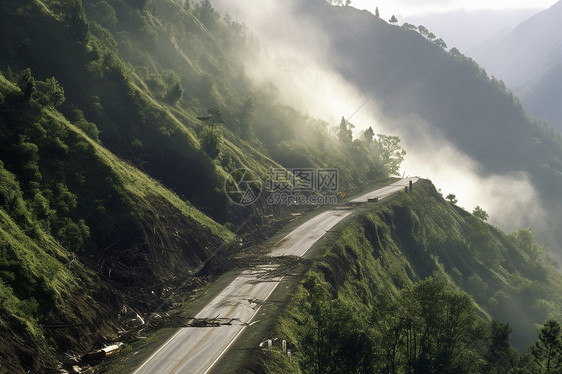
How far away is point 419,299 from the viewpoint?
4928 cm

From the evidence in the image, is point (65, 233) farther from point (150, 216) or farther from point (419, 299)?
point (419, 299)

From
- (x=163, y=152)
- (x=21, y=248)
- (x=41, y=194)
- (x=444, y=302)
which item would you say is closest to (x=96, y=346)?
(x=21, y=248)

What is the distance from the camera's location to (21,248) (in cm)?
3597

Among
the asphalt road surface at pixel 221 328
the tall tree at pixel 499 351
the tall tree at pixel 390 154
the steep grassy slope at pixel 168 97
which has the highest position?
the tall tree at pixel 390 154

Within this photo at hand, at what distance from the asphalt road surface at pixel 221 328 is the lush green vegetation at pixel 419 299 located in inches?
166

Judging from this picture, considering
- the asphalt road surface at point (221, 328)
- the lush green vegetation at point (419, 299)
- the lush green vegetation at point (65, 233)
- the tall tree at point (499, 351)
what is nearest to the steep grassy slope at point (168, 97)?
the lush green vegetation at point (65, 233)

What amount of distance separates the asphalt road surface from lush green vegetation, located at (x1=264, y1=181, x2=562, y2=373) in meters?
4.22

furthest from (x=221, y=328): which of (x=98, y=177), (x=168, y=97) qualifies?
(x=168, y=97)

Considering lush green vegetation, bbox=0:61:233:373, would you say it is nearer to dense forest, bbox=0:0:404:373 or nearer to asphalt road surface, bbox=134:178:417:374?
dense forest, bbox=0:0:404:373

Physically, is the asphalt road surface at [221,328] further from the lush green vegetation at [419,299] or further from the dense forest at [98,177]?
the dense forest at [98,177]

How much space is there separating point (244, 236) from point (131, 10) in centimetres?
9352

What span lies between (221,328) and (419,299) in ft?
73.0

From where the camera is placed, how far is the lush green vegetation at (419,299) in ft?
123

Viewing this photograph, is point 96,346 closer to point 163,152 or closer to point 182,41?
point 163,152
